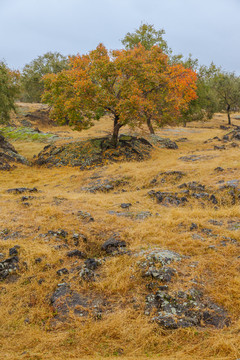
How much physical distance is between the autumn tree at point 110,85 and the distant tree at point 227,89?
3127 cm

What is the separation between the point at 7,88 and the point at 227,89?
40928 millimetres

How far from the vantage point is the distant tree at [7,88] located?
21.3m

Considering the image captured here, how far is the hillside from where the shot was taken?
3633mm

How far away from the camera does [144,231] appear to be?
702cm

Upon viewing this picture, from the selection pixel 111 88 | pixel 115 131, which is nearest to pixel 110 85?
pixel 111 88

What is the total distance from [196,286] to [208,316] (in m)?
0.64

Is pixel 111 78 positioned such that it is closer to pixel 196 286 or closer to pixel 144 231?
pixel 144 231

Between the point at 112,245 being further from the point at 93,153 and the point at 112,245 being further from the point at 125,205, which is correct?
the point at 93,153

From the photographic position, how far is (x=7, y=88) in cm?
2219

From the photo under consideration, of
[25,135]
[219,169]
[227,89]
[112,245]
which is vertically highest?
[227,89]

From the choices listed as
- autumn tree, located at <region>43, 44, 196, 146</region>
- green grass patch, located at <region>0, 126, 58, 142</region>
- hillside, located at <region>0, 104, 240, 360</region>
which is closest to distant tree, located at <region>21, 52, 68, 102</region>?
green grass patch, located at <region>0, 126, 58, 142</region>

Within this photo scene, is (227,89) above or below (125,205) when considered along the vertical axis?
above

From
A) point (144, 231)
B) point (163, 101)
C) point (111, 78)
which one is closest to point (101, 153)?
point (111, 78)

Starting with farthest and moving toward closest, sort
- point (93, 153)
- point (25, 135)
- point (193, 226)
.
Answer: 1. point (25, 135)
2. point (93, 153)
3. point (193, 226)
